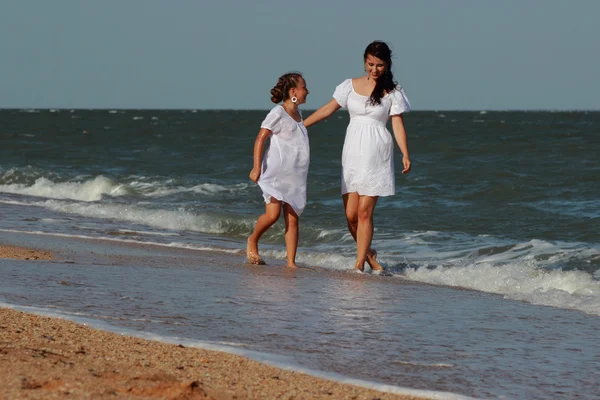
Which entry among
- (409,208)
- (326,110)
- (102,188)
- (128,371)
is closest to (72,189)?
(102,188)

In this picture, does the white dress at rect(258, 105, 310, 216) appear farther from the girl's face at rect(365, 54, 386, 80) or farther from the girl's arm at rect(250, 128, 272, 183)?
the girl's face at rect(365, 54, 386, 80)

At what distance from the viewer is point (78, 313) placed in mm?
4863

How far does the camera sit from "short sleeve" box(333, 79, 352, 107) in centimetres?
759

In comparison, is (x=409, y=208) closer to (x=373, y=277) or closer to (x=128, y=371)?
(x=373, y=277)

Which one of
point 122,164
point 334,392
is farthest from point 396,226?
point 122,164

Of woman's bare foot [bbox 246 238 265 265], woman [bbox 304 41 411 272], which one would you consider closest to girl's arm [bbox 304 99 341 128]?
woman [bbox 304 41 411 272]

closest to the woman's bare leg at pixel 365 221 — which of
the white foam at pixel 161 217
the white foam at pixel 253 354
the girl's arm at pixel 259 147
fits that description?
the girl's arm at pixel 259 147

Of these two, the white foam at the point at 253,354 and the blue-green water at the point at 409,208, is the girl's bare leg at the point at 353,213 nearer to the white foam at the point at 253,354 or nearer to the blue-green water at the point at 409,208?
the blue-green water at the point at 409,208

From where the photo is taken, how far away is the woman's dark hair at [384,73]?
7414 millimetres

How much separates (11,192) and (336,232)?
872cm

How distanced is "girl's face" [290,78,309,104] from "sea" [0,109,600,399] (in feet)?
4.59

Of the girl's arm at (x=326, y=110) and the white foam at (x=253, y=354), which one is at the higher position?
the girl's arm at (x=326, y=110)

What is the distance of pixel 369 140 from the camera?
7504mm

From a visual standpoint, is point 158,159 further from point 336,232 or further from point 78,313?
point 78,313
